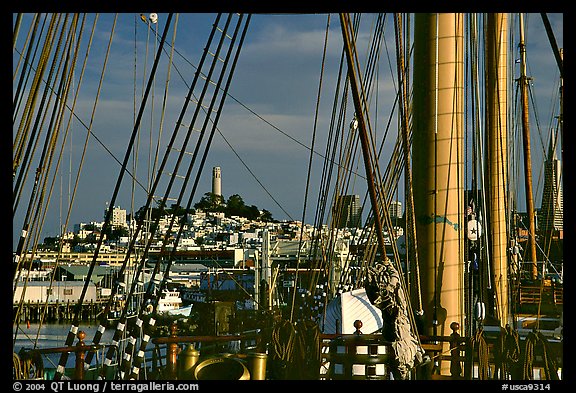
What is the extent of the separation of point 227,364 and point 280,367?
1381 mm

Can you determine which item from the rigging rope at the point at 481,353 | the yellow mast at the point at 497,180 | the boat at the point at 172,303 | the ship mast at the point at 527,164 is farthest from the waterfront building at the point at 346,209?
the boat at the point at 172,303

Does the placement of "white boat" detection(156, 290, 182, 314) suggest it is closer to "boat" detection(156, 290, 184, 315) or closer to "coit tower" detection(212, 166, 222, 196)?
"boat" detection(156, 290, 184, 315)

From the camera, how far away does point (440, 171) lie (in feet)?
18.1

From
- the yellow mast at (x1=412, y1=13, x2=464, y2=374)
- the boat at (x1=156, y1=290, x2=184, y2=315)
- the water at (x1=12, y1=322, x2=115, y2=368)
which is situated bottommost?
the water at (x1=12, y1=322, x2=115, y2=368)

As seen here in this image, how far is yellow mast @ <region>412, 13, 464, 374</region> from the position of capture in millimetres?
5484

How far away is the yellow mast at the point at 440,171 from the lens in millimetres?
5484

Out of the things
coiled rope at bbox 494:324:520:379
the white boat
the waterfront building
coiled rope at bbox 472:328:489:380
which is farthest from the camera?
the white boat

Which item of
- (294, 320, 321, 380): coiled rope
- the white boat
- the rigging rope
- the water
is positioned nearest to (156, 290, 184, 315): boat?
the white boat

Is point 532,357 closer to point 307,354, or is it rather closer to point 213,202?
point 307,354

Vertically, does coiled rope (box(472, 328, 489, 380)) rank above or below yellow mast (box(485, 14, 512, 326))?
below

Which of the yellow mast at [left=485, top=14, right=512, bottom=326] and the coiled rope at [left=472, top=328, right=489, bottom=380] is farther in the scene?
the yellow mast at [left=485, top=14, right=512, bottom=326]

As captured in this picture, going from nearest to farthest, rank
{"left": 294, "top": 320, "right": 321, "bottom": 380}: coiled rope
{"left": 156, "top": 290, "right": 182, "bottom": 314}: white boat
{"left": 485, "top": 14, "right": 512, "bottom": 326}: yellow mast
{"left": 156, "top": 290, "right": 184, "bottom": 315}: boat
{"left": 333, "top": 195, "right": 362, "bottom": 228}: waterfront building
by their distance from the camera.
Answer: {"left": 294, "top": 320, "right": 321, "bottom": 380}: coiled rope < {"left": 485, "top": 14, "right": 512, "bottom": 326}: yellow mast < {"left": 333, "top": 195, "right": 362, "bottom": 228}: waterfront building < {"left": 156, "top": 290, "right": 184, "bottom": 315}: boat < {"left": 156, "top": 290, "right": 182, "bottom": 314}: white boat
